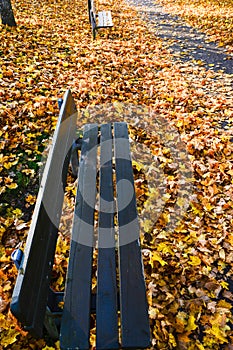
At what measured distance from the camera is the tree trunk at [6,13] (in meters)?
6.74

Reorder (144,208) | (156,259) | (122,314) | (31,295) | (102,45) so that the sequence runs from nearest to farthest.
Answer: (31,295) → (122,314) → (156,259) → (144,208) → (102,45)

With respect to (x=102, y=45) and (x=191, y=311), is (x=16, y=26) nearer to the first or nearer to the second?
(x=102, y=45)

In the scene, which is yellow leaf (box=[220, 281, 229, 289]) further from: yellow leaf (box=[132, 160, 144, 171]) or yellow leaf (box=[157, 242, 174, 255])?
yellow leaf (box=[132, 160, 144, 171])

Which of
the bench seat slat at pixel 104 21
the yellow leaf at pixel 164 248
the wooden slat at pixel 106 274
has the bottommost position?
the yellow leaf at pixel 164 248

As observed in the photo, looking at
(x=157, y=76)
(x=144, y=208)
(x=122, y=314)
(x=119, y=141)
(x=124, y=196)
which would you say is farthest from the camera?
(x=157, y=76)

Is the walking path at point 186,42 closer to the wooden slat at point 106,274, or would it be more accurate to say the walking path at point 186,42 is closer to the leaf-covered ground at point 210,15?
the leaf-covered ground at point 210,15

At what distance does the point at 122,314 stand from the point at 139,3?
13.2 m

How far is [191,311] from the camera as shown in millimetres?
2256

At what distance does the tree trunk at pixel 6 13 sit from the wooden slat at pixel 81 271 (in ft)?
19.6

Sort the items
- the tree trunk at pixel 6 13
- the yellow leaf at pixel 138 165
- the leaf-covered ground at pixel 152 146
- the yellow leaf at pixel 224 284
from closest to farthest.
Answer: the leaf-covered ground at pixel 152 146, the yellow leaf at pixel 224 284, the yellow leaf at pixel 138 165, the tree trunk at pixel 6 13

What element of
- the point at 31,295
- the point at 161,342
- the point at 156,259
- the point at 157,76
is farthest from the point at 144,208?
the point at 157,76

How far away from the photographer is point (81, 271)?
5.71ft

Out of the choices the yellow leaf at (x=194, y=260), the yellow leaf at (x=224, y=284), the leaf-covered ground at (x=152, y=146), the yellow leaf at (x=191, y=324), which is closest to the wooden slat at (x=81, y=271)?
the leaf-covered ground at (x=152, y=146)

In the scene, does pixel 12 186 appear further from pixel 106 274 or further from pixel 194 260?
pixel 194 260
